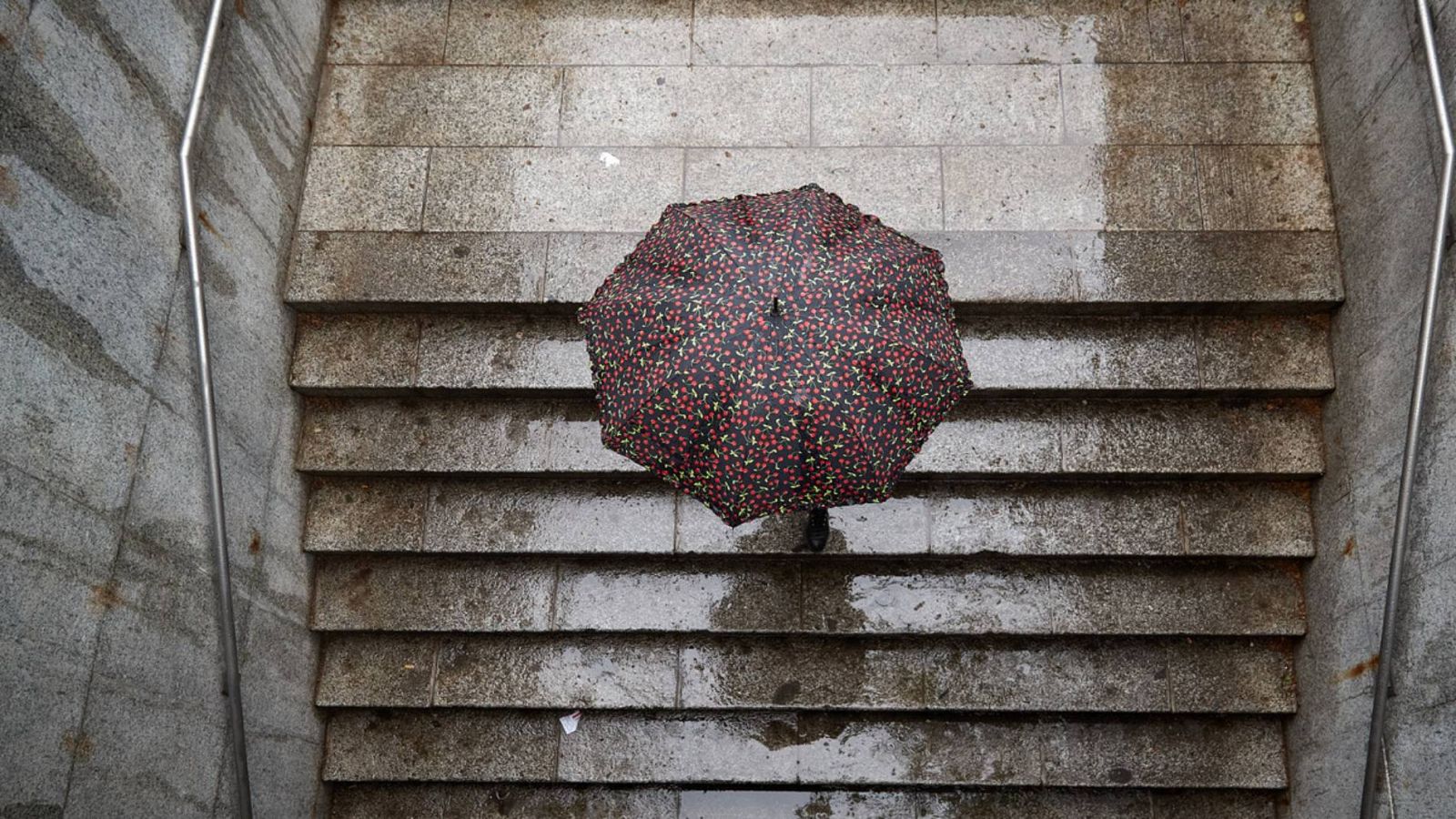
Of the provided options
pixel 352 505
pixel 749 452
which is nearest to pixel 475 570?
pixel 352 505

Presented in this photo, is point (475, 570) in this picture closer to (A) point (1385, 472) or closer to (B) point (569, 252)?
(B) point (569, 252)

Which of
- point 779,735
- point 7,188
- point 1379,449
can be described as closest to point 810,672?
point 779,735

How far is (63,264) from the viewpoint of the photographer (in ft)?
15.2

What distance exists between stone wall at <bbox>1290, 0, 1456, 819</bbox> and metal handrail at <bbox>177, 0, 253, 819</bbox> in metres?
6.64

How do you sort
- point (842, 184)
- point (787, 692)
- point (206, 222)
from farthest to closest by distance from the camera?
point (842, 184) < point (787, 692) < point (206, 222)

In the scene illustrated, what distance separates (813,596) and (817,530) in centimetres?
65

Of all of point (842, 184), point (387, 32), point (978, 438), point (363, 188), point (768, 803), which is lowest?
point (768, 803)

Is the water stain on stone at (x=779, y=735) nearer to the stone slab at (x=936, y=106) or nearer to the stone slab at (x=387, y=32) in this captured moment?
the stone slab at (x=936, y=106)

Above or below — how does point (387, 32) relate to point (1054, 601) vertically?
above

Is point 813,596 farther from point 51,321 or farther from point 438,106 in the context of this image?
point 51,321

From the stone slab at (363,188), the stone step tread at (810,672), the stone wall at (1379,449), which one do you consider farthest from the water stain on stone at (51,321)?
the stone wall at (1379,449)

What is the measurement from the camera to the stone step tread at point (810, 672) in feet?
21.3

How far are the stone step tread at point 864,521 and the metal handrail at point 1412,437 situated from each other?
1042 millimetres

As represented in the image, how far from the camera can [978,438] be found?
6.47 m
